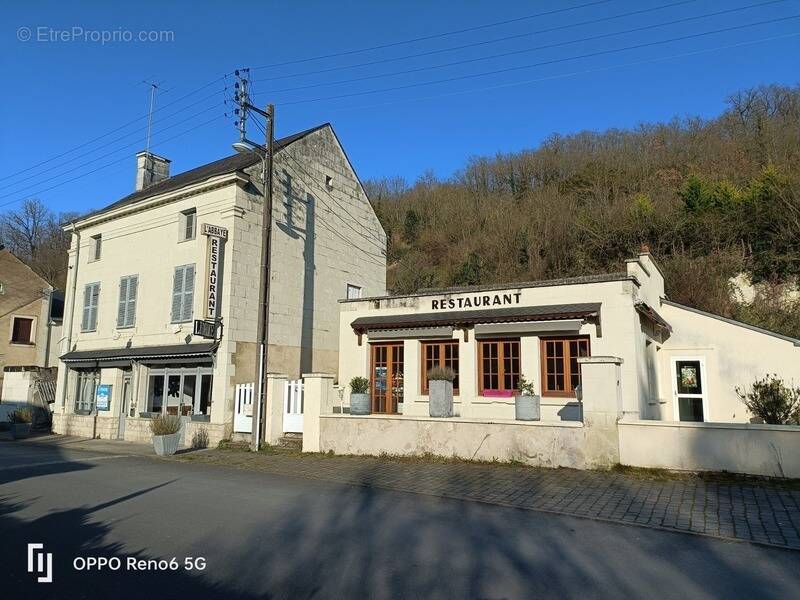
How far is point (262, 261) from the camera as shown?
15.2m

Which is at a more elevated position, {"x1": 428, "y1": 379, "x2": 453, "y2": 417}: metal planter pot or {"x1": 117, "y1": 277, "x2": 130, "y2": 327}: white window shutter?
{"x1": 117, "y1": 277, "x2": 130, "y2": 327}: white window shutter

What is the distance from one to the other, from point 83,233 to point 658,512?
23.3 m

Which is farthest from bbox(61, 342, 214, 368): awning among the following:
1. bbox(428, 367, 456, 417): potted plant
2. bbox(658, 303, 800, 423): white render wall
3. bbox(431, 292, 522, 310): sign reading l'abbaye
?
bbox(658, 303, 800, 423): white render wall

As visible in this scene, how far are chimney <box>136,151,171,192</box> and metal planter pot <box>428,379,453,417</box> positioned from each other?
19291 mm

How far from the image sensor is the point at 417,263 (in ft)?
117

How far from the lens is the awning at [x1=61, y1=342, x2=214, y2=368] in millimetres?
17016

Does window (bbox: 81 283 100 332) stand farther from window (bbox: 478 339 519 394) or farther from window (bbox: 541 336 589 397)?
window (bbox: 541 336 589 397)

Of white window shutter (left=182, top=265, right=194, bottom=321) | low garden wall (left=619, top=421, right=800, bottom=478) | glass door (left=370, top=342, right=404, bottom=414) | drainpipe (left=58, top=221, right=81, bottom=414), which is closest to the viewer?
low garden wall (left=619, top=421, right=800, bottom=478)

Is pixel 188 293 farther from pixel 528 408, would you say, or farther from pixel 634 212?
pixel 634 212

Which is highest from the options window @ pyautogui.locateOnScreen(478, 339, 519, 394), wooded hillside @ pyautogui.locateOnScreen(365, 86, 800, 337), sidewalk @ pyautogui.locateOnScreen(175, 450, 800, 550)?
wooded hillside @ pyautogui.locateOnScreen(365, 86, 800, 337)

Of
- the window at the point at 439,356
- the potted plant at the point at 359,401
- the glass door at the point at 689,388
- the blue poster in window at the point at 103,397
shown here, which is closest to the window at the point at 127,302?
the blue poster in window at the point at 103,397

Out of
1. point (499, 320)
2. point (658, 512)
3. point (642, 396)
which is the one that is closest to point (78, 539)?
point (658, 512)

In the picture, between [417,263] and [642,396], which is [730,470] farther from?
[417,263]

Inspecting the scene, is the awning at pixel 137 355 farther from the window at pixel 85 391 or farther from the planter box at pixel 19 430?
the planter box at pixel 19 430
